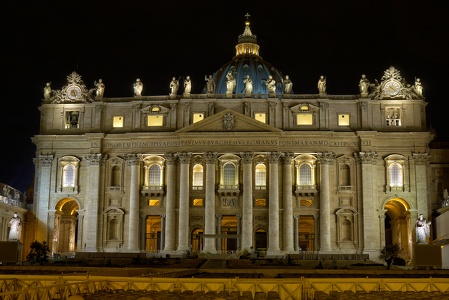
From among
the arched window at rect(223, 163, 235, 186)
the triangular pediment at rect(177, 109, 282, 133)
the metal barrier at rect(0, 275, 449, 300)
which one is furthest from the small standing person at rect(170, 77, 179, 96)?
the metal barrier at rect(0, 275, 449, 300)

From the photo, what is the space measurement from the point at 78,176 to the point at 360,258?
38.1m

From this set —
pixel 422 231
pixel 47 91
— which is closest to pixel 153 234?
pixel 47 91

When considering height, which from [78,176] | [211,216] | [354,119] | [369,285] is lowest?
[369,285]

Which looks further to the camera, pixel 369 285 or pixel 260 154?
pixel 260 154

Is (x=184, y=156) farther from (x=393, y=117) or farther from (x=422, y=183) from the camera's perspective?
(x=422, y=183)

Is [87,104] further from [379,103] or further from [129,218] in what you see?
[379,103]

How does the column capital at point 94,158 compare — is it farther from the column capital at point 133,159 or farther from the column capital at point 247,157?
the column capital at point 247,157

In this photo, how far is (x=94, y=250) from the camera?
82.2 metres

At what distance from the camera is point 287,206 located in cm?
8188

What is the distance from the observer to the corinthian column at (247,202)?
8106cm

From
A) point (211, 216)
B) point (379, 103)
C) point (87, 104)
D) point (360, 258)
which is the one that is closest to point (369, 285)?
point (360, 258)

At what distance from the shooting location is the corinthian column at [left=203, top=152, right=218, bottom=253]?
81312 millimetres

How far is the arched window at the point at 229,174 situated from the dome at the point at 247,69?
111 feet

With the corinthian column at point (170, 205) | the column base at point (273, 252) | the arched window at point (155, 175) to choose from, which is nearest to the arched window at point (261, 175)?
the column base at point (273, 252)
